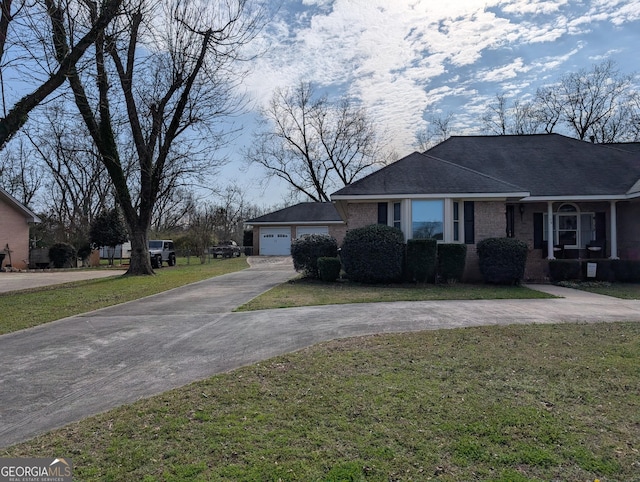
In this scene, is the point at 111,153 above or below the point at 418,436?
above

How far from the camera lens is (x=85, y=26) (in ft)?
37.7

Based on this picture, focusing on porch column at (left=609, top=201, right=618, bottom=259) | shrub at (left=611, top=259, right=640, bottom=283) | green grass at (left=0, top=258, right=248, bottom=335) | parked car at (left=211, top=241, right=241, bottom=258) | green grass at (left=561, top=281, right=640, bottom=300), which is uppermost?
porch column at (left=609, top=201, right=618, bottom=259)

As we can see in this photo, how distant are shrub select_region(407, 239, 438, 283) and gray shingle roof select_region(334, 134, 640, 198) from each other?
2.01m

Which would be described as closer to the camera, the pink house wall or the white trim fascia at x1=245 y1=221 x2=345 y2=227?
the pink house wall

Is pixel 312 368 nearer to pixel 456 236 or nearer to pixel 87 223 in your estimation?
pixel 456 236

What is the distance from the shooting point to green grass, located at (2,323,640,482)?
118 inches

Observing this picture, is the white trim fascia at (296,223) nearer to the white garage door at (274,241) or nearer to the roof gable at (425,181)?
the white garage door at (274,241)

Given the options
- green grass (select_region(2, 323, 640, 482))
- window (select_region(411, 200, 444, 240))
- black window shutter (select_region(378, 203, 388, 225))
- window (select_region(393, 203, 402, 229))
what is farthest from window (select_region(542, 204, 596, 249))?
green grass (select_region(2, 323, 640, 482))

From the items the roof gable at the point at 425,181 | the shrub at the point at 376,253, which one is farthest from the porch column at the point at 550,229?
the shrub at the point at 376,253

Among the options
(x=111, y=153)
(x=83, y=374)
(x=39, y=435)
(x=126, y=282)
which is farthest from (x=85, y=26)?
(x=39, y=435)

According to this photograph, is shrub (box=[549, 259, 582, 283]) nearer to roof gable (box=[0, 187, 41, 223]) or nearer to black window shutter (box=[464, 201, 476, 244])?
black window shutter (box=[464, 201, 476, 244])

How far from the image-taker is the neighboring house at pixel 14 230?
26.7 metres

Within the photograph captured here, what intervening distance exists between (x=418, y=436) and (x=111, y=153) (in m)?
18.5

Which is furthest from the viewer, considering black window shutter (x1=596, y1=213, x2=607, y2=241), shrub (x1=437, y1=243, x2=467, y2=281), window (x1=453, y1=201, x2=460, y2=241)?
black window shutter (x1=596, y1=213, x2=607, y2=241)
